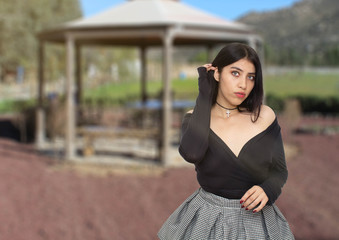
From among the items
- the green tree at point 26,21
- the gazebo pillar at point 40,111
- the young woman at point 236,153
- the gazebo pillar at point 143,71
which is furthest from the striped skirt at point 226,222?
the green tree at point 26,21

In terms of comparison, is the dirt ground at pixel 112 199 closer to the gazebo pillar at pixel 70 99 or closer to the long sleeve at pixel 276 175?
the gazebo pillar at pixel 70 99

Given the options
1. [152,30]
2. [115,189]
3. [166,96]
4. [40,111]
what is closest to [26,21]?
[40,111]

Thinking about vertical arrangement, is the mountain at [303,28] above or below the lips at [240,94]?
above

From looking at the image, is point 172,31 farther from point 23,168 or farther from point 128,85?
point 128,85

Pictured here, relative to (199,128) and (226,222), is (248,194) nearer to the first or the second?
(226,222)

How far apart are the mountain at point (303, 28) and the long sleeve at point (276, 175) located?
7463 cm

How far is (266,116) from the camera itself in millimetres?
1662

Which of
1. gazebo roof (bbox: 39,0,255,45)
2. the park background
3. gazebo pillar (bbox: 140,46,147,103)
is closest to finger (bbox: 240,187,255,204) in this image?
the park background

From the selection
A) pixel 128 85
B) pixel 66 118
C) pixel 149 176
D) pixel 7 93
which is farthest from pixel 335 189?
pixel 128 85

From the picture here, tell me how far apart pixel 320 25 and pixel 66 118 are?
100314mm

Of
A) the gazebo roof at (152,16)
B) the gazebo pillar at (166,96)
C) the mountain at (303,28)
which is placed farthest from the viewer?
the mountain at (303,28)

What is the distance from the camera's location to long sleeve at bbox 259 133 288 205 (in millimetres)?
1628

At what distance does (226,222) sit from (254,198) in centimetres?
15

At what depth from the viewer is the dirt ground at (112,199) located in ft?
18.3
